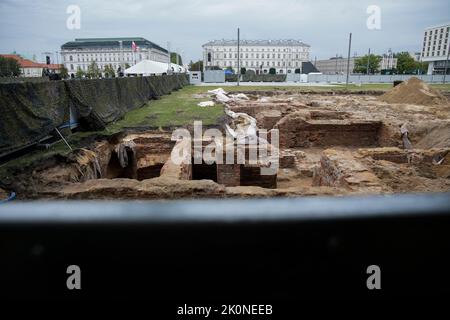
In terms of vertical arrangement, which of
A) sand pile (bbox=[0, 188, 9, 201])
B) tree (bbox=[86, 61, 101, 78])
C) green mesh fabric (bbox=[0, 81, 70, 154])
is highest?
tree (bbox=[86, 61, 101, 78])

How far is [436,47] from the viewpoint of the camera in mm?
76562

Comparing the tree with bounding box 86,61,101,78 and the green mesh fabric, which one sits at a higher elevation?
the tree with bounding box 86,61,101,78

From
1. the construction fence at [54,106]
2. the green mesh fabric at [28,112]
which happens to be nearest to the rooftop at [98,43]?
the construction fence at [54,106]

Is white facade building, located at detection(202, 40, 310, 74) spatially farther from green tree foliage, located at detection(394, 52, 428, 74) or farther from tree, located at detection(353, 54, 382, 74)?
green tree foliage, located at detection(394, 52, 428, 74)

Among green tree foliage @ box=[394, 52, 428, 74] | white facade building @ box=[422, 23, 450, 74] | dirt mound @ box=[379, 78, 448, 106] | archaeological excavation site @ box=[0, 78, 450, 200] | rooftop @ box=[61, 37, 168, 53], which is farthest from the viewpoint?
rooftop @ box=[61, 37, 168, 53]

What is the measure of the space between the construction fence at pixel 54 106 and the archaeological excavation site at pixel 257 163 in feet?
2.98

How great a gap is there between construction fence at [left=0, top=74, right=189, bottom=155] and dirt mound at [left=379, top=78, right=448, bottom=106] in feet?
57.9

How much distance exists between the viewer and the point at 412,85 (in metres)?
22.3

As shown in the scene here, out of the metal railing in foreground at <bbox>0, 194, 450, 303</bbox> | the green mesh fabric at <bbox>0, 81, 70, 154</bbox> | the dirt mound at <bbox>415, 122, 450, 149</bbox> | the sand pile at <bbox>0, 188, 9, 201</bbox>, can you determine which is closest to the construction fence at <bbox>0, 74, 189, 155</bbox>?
the green mesh fabric at <bbox>0, 81, 70, 154</bbox>

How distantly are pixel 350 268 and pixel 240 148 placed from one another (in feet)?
25.3

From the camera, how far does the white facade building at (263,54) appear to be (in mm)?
106750

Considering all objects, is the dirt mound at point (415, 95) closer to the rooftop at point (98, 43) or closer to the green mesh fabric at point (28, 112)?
the green mesh fabric at point (28, 112)

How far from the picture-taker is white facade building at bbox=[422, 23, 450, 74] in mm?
72438
